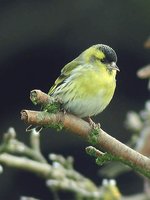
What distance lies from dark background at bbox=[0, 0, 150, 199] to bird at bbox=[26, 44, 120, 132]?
5344mm

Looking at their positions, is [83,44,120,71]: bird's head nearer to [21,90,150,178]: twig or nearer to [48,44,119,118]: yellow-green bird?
[48,44,119,118]: yellow-green bird

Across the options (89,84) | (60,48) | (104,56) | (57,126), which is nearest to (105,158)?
(57,126)

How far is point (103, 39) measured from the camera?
10117 mm

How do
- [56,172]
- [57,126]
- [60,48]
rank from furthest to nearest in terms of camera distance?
[60,48]
[56,172]
[57,126]

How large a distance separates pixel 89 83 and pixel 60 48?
651 centimetres

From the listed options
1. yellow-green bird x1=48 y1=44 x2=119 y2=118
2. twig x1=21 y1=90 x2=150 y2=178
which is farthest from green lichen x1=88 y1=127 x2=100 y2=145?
yellow-green bird x1=48 y1=44 x2=119 y2=118

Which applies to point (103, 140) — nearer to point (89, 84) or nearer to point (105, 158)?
point (105, 158)

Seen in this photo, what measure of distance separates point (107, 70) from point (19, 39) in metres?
6.38

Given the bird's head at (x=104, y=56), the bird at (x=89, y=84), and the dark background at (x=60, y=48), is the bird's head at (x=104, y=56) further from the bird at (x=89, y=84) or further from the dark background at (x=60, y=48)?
the dark background at (x=60, y=48)

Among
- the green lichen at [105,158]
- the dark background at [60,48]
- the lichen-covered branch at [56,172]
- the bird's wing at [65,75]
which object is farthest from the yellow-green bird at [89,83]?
the dark background at [60,48]

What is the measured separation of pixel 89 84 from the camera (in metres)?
3.72

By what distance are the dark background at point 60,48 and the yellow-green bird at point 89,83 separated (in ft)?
17.5

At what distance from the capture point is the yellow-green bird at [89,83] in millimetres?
3664

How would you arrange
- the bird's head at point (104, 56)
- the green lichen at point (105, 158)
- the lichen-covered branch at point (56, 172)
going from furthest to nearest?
the lichen-covered branch at point (56, 172) → the bird's head at point (104, 56) → the green lichen at point (105, 158)
